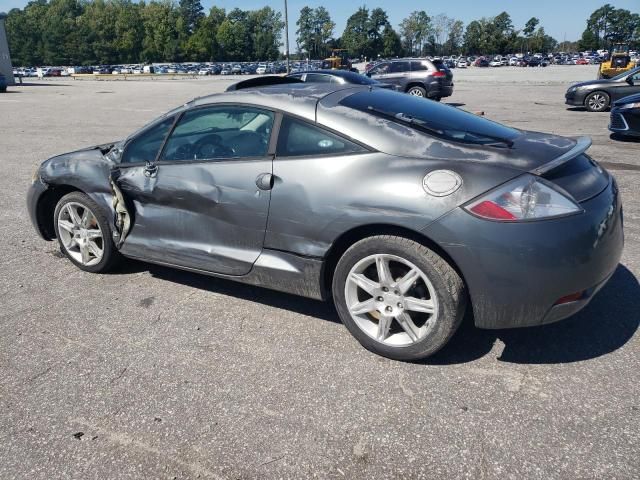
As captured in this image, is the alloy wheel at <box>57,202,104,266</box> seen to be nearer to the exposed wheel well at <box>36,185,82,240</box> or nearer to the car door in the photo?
the exposed wheel well at <box>36,185,82,240</box>

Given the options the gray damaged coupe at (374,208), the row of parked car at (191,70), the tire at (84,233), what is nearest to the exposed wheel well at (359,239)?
the gray damaged coupe at (374,208)

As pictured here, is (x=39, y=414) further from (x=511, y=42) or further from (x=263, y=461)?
(x=511, y=42)

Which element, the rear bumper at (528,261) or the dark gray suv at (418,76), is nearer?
the rear bumper at (528,261)

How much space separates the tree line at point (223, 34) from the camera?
390 feet

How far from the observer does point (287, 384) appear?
2.84 m

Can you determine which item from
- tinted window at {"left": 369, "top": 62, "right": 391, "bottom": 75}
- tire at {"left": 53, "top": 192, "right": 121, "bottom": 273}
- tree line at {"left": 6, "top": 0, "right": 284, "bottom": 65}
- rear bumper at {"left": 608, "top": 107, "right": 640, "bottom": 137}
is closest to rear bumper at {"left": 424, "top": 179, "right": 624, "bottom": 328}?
tire at {"left": 53, "top": 192, "right": 121, "bottom": 273}

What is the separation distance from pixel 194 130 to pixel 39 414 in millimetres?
2041

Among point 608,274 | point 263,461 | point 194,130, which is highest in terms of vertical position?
point 194,130

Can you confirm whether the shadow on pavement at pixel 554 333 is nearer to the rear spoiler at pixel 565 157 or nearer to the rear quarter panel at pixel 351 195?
the rear quarter panel at pixel 351 195

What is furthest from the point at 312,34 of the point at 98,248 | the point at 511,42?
the point at 98,248

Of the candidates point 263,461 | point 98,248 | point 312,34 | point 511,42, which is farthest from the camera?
point 312,34

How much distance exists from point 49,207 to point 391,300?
130 inches

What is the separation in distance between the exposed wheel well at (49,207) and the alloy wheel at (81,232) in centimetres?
21

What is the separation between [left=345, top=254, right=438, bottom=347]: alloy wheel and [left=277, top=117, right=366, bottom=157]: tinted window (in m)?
0.66
